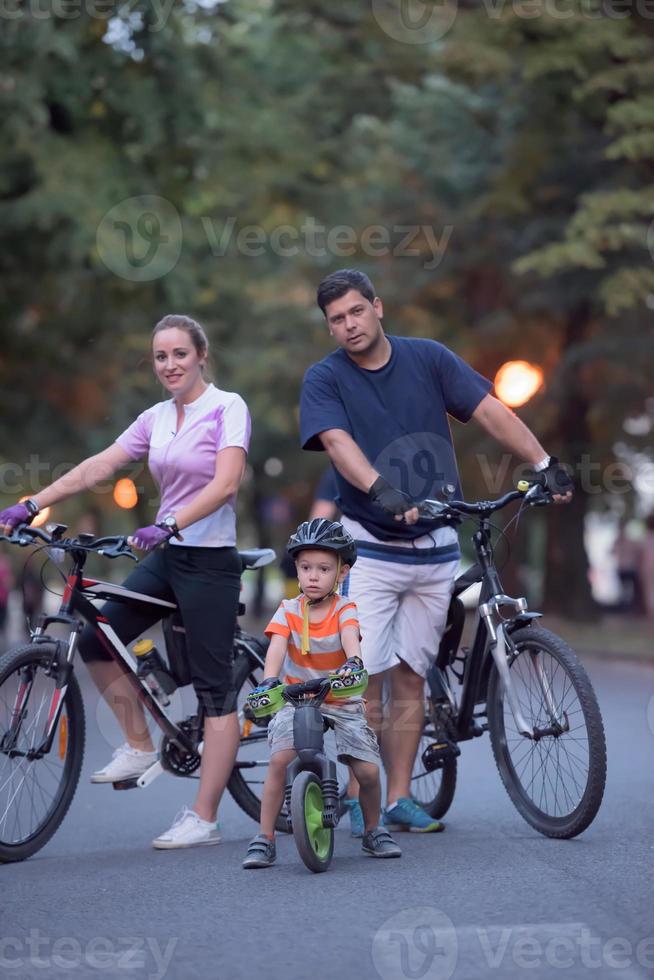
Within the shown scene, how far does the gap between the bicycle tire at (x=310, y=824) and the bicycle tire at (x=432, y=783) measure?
3.57 feet

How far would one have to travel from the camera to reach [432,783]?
7184mm

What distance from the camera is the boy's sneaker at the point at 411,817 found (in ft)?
22.6

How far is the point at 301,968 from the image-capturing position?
14.5 ft

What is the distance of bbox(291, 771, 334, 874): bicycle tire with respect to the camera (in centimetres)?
580

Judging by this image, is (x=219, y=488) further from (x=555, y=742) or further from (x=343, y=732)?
(x=555, y=742)

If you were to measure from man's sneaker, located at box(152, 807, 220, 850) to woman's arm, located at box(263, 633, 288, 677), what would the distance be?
921mm

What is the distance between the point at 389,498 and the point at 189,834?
4.98 feet

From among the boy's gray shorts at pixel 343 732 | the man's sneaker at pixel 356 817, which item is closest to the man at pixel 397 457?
the man's sneaker at pixel 356 817

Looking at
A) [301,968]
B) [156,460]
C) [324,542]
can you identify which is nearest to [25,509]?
[156,460]

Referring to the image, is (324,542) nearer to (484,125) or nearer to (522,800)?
(522,800)
